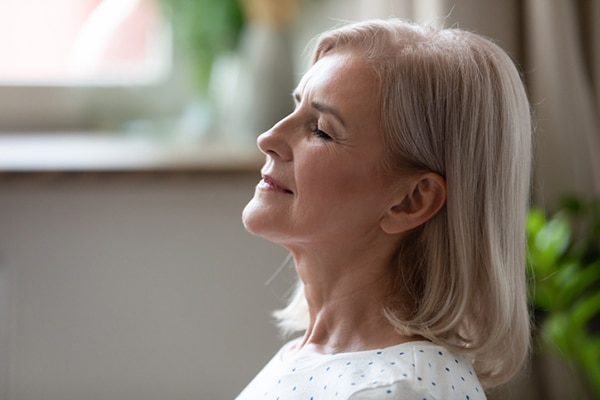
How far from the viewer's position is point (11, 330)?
6.94 ft

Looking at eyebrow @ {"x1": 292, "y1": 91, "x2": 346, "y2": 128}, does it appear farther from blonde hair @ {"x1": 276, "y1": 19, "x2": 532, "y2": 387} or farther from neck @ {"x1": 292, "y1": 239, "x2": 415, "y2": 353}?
neck @ {"x1": 292, "y1": 239, "x2": 415, "y2": 353}

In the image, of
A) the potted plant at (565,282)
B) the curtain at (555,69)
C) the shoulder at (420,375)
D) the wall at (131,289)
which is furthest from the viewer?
the wall at (131,289)

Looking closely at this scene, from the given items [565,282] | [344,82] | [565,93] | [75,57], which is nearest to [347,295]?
[344,82]

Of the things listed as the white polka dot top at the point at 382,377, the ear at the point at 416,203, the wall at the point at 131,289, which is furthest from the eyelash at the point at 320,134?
the wall at the point at 131,289

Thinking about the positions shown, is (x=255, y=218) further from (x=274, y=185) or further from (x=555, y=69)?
(x=555, y=69)

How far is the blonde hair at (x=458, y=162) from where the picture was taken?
3.56ft

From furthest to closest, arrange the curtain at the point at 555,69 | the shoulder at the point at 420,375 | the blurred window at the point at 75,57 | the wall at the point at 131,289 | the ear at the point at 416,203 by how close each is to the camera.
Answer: the blurred window at the point at 75,57
the wall at the point at 131,289
the curtain at the point at 555,69
the ear at the point at 416,203
the shoulder at the point at 420,375

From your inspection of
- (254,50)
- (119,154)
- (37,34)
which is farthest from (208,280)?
(37,34)

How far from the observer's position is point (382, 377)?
101cm

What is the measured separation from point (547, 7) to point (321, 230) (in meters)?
1.09

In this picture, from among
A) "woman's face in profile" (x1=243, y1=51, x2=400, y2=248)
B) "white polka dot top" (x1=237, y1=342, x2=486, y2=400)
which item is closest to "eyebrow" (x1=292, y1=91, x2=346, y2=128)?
"woman's face in profile" (x1=243, y1=51, x2=400, y2=248)

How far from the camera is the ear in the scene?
3.64 ft

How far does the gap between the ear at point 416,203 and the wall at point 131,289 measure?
1.09 m

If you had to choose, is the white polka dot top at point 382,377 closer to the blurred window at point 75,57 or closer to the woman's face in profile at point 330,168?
the woman's face in profile at point 330,168
